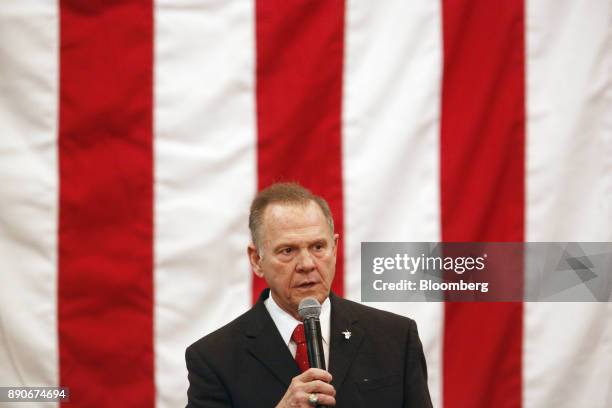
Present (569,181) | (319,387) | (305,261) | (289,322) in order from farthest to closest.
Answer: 1. (569,181)
2. (289,322)
3. (305,261)
4. (319,387)

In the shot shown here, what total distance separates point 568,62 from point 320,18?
0.88 m

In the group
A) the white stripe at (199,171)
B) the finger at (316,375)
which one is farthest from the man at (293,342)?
the white stripe at (199,171)

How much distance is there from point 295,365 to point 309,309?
29cm

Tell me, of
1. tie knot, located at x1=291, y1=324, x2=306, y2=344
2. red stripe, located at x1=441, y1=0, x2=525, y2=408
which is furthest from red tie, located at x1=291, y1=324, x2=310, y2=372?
red stripe, located at x1=441, y1=0, x2=525, y2=408

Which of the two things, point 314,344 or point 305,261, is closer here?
point 314,344

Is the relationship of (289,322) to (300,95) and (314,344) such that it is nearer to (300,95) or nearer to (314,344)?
(314,344)

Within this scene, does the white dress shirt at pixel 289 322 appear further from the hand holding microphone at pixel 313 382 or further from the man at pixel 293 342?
the hand holding microphone at pixel 313 382

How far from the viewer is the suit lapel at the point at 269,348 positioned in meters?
2.12

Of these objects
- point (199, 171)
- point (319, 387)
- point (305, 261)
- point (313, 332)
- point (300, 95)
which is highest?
point (300, 95)

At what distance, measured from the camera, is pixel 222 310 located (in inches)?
112

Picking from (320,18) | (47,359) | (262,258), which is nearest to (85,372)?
(47,359)

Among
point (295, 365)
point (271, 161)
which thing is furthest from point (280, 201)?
point (271, 161)

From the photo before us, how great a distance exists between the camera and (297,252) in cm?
212

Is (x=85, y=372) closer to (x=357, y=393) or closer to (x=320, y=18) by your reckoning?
(x=357, y=393)
